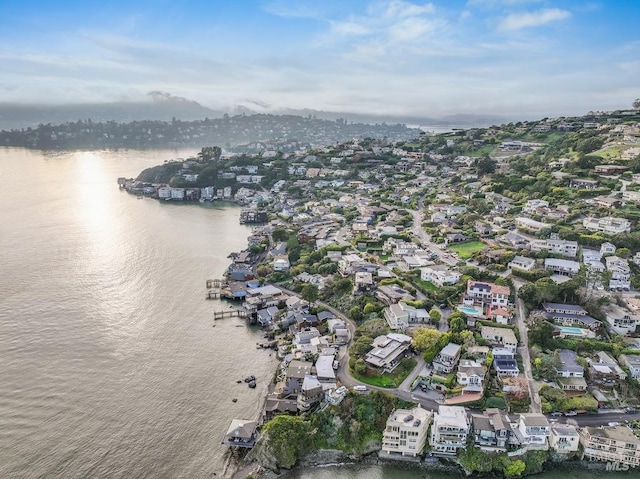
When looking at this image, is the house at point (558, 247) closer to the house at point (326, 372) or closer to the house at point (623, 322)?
the house at point (623, 322)

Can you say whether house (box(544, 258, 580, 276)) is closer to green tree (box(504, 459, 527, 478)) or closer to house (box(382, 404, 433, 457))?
green tree (box(504, 459, 527, 478))

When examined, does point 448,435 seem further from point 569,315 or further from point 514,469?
point 569,315

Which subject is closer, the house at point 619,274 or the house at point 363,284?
the house at point 619,274

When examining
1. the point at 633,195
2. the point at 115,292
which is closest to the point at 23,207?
the point at 115,292

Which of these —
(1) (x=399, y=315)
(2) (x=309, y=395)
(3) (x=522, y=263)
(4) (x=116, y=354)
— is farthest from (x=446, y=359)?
(4) (x=116, y=354)

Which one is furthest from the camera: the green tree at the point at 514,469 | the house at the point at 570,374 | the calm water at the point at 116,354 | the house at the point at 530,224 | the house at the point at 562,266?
the house at the point at 530,224

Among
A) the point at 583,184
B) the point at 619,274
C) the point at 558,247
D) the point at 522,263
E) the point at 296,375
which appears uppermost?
the point at 583,184

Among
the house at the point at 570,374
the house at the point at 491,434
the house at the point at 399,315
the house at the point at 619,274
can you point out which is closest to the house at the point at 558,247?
the house at the point at 619,274
